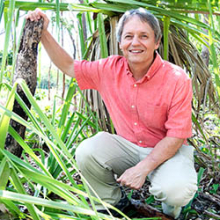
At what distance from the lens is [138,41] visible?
153 cm

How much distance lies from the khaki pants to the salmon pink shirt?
0.08m

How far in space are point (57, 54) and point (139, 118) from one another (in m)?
0.51

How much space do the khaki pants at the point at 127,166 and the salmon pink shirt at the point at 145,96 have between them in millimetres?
81

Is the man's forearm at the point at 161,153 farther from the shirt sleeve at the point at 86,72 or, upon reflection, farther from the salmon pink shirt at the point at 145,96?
the shirt sleeve at the point at 86,72

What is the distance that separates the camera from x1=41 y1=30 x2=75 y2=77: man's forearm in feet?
5.28

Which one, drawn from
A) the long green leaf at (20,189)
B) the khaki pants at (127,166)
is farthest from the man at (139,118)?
the long green leaf at (20,189)

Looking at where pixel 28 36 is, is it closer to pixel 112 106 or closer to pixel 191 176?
pixel 112 106

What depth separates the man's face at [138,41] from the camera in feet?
5.04

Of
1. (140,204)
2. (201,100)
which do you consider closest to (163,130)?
(140,204)

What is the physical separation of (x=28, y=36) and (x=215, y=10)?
3.53ft

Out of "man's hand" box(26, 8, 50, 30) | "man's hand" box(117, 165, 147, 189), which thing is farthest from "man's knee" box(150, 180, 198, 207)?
"man's hand" box(26, 8, 50, 30)

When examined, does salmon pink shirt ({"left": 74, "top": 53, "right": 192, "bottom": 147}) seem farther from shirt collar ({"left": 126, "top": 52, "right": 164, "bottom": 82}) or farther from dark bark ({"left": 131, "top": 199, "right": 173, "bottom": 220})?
dark bark ({"left": 131, "top": 199, "right": 173, "bottom": 220})

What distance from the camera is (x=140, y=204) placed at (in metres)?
1.59

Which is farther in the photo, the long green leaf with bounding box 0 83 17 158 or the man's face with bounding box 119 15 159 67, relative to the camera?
the man's face with bounding box 119 15 159 67
